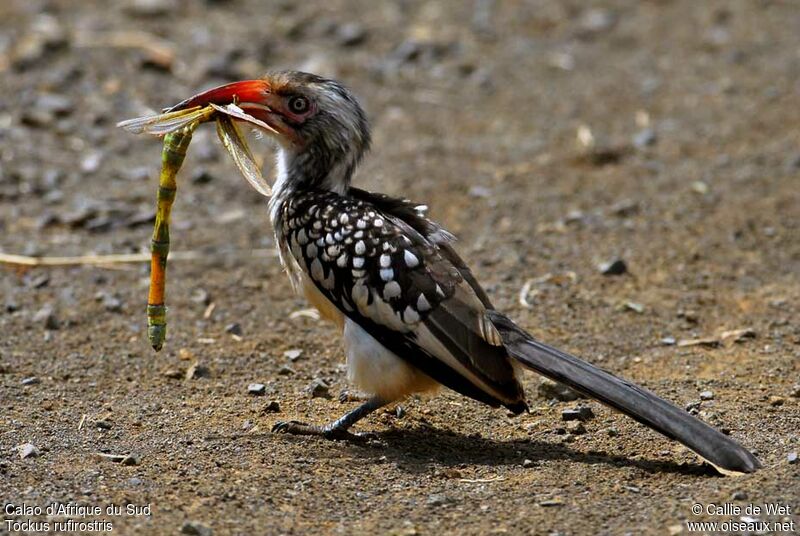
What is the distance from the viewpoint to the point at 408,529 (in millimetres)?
4125

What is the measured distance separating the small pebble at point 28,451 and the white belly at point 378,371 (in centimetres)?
131

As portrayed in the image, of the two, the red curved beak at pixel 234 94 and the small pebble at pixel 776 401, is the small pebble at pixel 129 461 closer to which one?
the red curved beak at pixel 234 94

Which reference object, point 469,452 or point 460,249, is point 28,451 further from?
point 460,249

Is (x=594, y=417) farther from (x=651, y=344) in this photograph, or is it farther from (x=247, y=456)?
(x=247, y=456)

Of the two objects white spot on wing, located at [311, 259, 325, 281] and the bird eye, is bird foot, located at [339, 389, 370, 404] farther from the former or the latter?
the bird eye

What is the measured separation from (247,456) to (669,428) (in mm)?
1637

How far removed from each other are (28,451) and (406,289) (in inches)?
63.9

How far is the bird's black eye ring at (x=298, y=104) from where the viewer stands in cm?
560

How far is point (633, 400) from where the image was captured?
15.2ft

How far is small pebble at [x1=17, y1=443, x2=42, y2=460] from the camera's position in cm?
461

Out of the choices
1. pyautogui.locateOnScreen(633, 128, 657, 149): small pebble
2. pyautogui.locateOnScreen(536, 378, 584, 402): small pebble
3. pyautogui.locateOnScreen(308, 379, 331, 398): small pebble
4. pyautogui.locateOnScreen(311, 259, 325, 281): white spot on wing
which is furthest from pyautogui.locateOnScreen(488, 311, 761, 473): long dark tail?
pyautogui.locateOnScreen(633, 128, 657, 149): small pebble

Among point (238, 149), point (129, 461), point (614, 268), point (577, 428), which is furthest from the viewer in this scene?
point (614, 268)

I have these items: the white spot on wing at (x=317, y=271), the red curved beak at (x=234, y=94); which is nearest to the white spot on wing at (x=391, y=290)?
the white spot on wing at (x=317, y=271)

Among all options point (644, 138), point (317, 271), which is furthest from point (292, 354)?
point (644, 138)
